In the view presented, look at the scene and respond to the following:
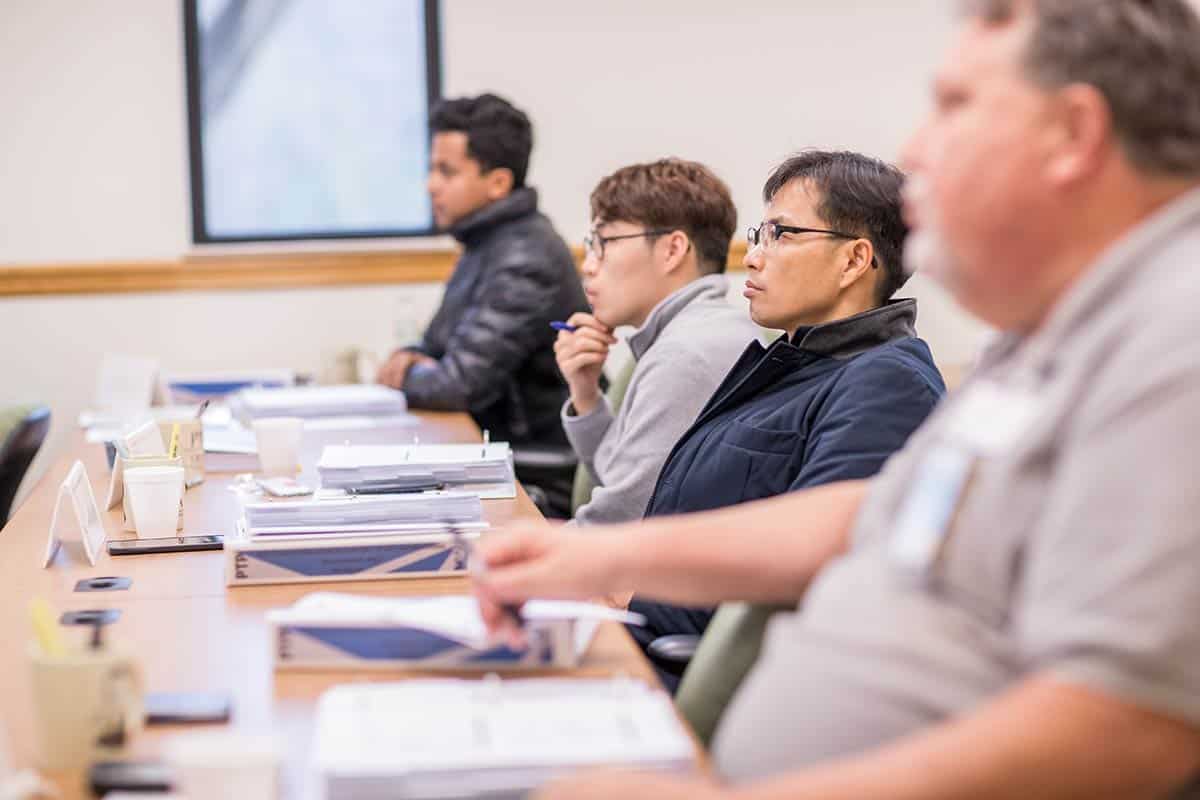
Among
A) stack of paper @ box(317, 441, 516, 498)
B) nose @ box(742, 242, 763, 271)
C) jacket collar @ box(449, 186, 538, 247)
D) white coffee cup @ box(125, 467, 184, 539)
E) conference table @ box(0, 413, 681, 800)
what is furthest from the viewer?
jacket collar @ box(449, 186, 538, 247)

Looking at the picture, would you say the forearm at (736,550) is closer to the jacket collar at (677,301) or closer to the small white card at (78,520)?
the small white card at (78,520)

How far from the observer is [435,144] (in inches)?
168

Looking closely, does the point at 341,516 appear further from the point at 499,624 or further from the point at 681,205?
the point at 681,205

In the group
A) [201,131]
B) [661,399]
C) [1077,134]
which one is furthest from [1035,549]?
[201,131]

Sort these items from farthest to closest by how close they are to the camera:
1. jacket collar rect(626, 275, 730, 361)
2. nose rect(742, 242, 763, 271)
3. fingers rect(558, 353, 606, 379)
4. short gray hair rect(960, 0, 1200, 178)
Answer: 1. fingers rect(558, 353, 606, 379)
2. jacket collar rect(626, 275, 730, 361)
3. nose rect(742, 242, 763, 271)
4. short gray hair rect(960, 0, 1200, 178)

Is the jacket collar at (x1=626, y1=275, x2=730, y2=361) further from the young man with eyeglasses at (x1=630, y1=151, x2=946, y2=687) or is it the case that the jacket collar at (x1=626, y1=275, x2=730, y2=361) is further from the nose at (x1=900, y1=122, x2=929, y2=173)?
the nose at (x1=900, y1=122, x2=929, y2=173)

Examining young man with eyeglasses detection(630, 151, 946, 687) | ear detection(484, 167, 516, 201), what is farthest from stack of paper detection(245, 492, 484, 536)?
ear detection(484, 167, 516, 201)

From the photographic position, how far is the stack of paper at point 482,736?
106 cm

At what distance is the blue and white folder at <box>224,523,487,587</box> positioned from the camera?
5.92ft

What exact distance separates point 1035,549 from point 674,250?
2.04 m

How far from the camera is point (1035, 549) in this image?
96 cm

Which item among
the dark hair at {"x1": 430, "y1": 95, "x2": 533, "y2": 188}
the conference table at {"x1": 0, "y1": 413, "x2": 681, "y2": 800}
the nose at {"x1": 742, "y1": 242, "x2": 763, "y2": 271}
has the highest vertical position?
the dark hair at {"x1": 430, "y1": 95, "x2": 533, "y2": 188}

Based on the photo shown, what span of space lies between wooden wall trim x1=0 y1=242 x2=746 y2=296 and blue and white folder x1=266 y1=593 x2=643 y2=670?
3706 millimetres

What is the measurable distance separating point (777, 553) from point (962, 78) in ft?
1.59
